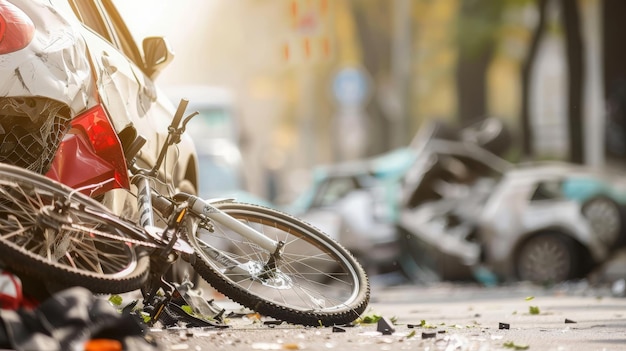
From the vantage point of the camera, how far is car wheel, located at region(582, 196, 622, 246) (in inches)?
720

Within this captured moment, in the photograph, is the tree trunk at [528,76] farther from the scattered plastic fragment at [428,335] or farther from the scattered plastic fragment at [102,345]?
the scattered plastic fragment at [102,345]

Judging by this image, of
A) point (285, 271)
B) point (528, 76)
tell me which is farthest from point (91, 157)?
point (528, 76)

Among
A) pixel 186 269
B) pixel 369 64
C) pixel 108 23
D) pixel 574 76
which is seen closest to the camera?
pixel 108 23

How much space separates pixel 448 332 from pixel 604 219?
37.5 ft

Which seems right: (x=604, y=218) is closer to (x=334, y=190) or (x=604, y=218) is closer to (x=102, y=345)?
(x=334, y=190)

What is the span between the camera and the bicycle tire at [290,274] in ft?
22.3

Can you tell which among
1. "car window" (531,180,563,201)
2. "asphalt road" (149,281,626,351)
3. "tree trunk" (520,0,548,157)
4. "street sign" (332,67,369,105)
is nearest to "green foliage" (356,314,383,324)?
"asphalt road" (149,281,626,351)

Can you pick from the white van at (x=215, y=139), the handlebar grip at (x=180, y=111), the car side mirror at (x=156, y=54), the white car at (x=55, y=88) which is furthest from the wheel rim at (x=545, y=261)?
the handlebar grip at (x=180, y=111)

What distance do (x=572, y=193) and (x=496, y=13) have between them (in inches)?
350

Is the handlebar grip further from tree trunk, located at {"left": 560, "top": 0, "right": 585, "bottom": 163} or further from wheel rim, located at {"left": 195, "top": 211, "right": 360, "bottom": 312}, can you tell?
tree trunk, located at {"left": 560, "top": 0, "right": 585, "bottom": 163}

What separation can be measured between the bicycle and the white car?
0.31 meters

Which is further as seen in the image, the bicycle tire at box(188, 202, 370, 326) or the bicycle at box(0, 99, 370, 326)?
the bicycle tire at box(188, 202, 370, 326)

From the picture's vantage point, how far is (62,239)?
6070mm

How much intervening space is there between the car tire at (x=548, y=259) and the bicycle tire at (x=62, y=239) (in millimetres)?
11975
